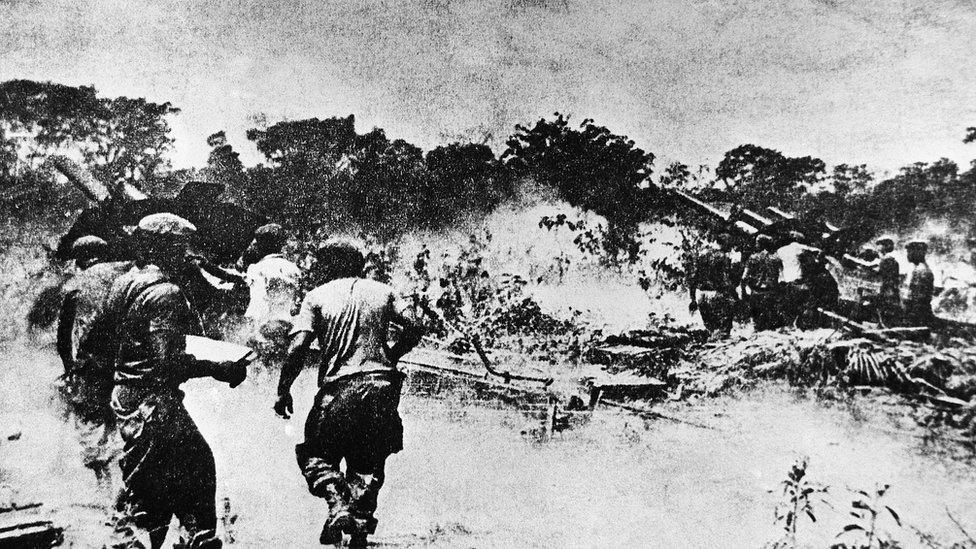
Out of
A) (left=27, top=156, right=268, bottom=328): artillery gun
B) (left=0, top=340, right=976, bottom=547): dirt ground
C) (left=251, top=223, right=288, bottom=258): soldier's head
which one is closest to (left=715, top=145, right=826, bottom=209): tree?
(left=0, top=340, right=976, bottom=547): dirt ground

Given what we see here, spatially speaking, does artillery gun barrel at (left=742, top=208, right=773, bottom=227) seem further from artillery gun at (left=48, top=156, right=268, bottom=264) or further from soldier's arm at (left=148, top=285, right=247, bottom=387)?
soldier's arm at (left=148, top=285, right=247, bottom=387)

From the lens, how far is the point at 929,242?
3.08 metres

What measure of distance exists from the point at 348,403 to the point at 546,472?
1.03 m

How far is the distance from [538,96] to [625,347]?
4.63 ft

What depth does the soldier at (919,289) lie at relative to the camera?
307 centimetres

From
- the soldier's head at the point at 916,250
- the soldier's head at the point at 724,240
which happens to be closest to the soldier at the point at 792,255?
the soldier's head at the point at 724,240

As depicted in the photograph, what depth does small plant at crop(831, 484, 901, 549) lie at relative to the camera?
113 inches

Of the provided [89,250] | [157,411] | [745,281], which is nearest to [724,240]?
[745,281]

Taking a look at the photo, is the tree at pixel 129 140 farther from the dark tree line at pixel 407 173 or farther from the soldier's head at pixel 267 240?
the soldier's head at pixel 267 240

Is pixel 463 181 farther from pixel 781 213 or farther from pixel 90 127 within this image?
pixel 90 127

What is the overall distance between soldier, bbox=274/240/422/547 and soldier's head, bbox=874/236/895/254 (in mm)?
2529

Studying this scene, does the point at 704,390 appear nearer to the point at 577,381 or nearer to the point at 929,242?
the point at 577,381

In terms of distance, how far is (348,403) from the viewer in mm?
2924

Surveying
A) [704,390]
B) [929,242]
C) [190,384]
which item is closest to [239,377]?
[190,384]
